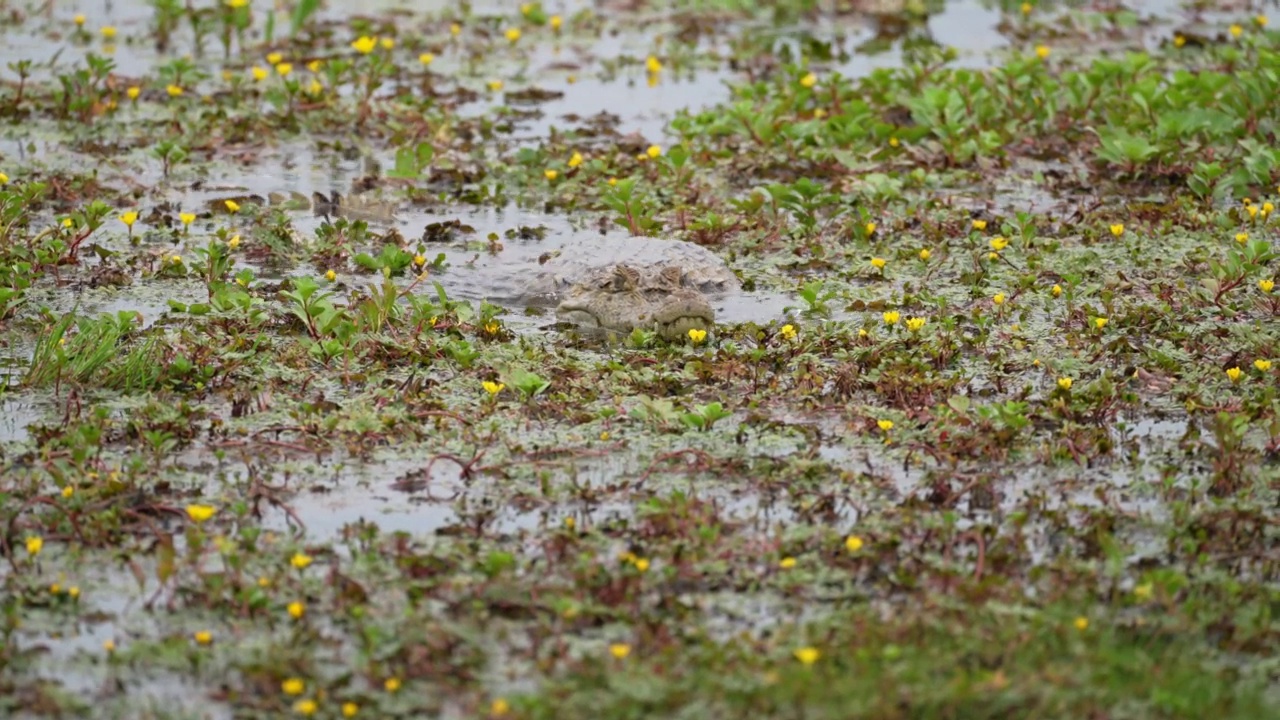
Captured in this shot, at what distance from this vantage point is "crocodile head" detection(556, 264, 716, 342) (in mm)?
7090

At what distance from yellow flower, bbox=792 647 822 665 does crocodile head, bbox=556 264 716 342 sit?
2732 mm

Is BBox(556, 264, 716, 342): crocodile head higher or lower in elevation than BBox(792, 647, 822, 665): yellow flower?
higher

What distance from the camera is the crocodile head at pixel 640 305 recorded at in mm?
7090

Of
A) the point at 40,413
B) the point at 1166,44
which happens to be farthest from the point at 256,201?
the point at 1166,44

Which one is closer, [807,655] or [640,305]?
[807,655]

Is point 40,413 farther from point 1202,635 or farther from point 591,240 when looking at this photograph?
point 1202,635

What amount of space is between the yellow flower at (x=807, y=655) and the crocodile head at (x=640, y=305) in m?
2.73

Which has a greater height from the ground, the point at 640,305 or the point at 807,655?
the point at 640,305

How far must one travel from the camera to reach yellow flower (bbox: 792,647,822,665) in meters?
4.45

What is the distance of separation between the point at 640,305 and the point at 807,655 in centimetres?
294

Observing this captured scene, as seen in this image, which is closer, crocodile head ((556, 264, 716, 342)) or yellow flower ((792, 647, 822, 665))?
yellow flower ((792, 647, 822, 665))

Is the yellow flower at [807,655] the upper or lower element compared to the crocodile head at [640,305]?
lower

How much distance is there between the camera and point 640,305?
23.5ft

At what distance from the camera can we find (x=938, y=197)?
9.15 metres
